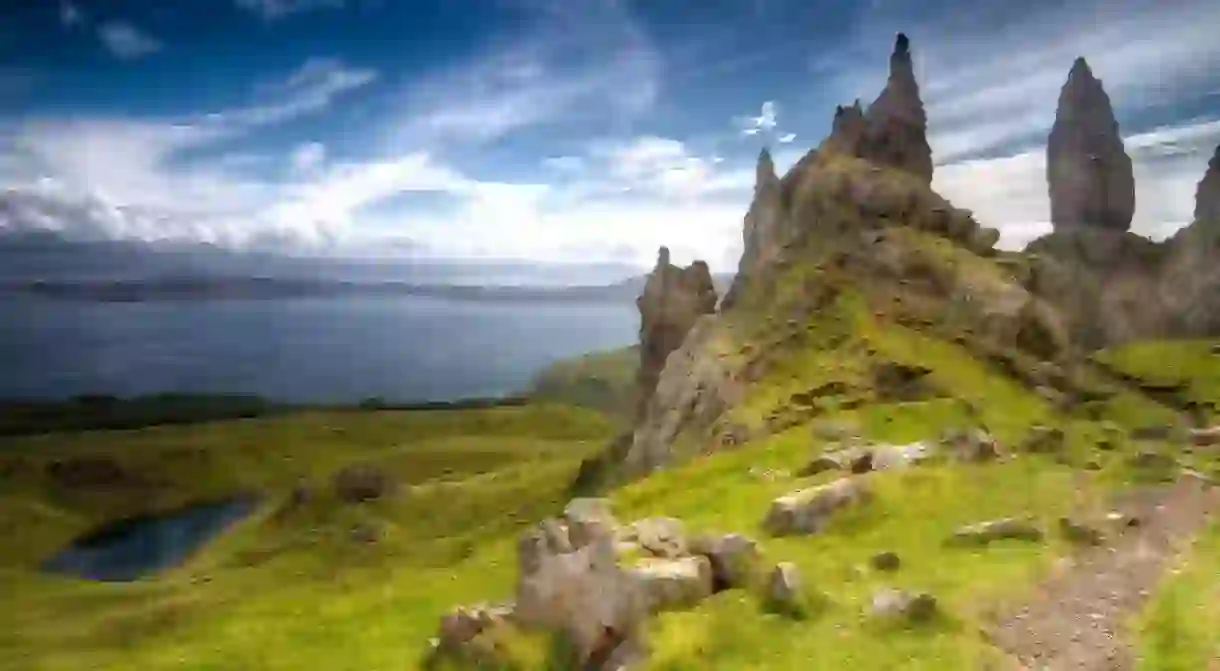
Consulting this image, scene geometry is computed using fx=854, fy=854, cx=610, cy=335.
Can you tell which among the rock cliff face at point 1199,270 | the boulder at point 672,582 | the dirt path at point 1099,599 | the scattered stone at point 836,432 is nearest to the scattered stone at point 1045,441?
the scattered stone at point 836,432

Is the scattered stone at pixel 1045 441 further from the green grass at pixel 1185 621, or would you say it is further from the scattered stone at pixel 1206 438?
the green grass at pixel 1185 621

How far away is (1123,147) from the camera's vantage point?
127 meters

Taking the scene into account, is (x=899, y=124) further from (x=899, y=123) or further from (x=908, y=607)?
(x=908, y=607)

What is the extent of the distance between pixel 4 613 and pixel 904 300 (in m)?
109

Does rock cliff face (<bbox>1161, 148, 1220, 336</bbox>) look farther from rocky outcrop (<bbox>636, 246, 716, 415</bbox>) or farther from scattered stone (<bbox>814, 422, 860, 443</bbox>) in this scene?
scattered stone (<bbox>814, 422, 860, 443</bbox>)

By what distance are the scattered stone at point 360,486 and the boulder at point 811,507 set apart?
399ft

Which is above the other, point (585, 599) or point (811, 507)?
point (811, 507)

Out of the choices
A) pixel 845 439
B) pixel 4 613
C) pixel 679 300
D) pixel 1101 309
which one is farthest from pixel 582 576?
pixel 1101 309

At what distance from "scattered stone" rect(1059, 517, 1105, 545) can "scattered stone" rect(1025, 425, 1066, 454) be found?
1893cm

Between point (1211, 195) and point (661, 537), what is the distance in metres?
118

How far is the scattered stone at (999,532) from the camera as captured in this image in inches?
1211

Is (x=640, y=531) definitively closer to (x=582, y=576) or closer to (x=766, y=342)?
(x=582, y=576)

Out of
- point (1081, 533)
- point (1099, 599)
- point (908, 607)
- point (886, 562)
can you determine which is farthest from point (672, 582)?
point (1081, 533)

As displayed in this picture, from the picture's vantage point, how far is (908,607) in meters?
23.3
